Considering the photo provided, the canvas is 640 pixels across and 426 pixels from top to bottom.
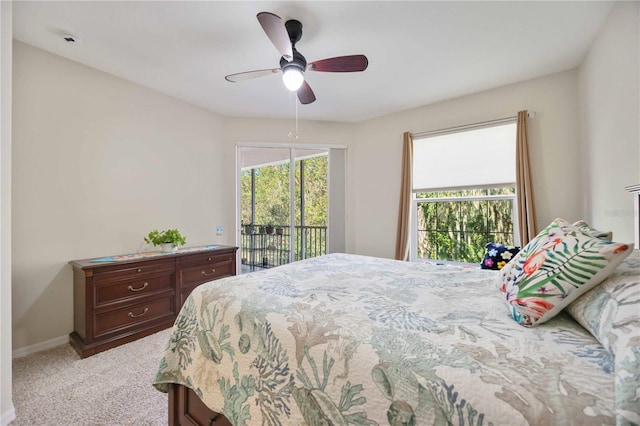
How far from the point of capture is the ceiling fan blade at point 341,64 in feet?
6.34

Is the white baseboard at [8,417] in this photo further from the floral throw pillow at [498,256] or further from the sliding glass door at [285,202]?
the floral throw pillow at [498,256]

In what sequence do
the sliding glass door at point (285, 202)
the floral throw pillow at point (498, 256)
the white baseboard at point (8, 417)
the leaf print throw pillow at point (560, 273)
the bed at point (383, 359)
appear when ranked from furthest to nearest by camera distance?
the sliding glass door at point (285, 202)
the floral throw pillow at point (498, 256)
the white baseboard at point (8, 417)
the leaf print throw pillow at point (560, 273)
the bed at point (383, 359)

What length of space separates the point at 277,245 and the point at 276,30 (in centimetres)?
308

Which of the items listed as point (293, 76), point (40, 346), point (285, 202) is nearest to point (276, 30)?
point (293, 76)

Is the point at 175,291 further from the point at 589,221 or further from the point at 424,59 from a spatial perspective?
the point at 589,221

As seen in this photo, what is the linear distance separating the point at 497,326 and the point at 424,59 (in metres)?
2.39

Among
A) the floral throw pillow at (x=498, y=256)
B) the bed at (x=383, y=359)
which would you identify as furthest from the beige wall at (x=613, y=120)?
the bed at (x=383, y=359)

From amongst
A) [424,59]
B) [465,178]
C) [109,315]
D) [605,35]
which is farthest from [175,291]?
[605,35]

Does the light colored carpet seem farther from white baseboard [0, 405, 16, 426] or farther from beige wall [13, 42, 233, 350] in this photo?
beige wall [13, 42, 233, 350]

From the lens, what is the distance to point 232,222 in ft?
12.8

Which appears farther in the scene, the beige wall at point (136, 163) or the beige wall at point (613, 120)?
the beige wall at point (136, 163)

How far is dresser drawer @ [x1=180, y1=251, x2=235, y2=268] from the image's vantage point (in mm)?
2904

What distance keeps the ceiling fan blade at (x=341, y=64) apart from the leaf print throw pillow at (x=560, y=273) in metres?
1.60

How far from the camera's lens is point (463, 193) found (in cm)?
340
